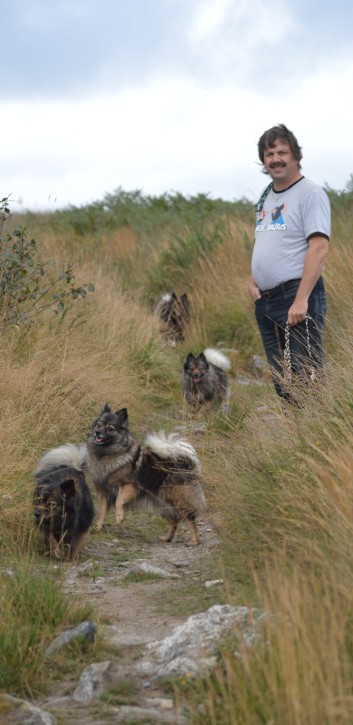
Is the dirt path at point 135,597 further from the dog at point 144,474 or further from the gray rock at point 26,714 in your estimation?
the dog at point 144,474

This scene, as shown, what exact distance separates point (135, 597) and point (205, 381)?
5052 millimetres

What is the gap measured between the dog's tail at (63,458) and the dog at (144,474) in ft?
1.22

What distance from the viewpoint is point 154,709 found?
349cm

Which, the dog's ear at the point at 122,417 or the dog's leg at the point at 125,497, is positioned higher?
the dog's ear at the point at 122,417

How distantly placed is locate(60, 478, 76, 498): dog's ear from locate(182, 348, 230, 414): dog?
151 inches

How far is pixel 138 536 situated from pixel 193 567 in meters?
1.13

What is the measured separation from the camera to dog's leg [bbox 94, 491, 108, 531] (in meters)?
6.64

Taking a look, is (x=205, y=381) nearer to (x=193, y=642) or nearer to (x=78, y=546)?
(x=78, y=546)

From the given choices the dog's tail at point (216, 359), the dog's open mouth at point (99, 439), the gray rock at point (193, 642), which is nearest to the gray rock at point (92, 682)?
the gray rock at point (193, 642)

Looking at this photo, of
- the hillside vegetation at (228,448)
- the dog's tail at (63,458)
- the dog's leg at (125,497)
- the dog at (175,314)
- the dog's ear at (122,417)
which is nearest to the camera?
the hillside vegetation at (228,448)

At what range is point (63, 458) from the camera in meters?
6.26

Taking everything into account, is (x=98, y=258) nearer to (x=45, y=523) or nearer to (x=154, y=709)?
(x=45, y=523)

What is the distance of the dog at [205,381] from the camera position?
32.1ft

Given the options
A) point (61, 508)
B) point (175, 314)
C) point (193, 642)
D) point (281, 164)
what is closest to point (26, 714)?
point (193, 642)
